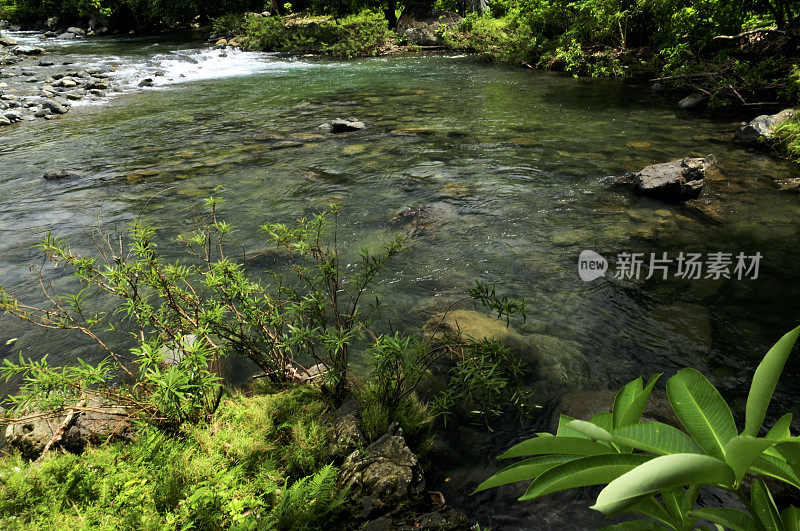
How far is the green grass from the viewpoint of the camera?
2.30 m

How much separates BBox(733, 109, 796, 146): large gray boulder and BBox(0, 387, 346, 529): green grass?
8981 mm

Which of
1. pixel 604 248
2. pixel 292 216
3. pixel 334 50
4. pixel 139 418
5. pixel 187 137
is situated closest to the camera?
pixel 139 418

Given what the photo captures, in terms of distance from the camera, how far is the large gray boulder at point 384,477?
8.38 ft

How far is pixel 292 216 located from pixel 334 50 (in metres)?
19.7

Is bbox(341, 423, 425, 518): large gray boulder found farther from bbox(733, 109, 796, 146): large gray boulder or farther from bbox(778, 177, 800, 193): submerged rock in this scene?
bbox(733, 109, 796, 146): large gray boulder

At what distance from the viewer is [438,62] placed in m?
19.9

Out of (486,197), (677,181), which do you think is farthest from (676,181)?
(486,197)

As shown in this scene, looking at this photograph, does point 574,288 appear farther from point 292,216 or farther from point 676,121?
point 676,121

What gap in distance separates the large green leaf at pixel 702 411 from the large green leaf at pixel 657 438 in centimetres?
4

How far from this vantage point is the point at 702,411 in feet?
3.33

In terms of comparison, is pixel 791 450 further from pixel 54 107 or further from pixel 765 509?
pixel 54 107

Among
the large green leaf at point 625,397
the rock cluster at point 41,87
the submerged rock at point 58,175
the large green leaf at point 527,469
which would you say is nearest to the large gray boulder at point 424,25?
the rock cluster at point 41,87

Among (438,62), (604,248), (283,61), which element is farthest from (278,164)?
(283,61)

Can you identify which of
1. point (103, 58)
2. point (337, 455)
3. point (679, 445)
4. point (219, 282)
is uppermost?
point (103, 58)
